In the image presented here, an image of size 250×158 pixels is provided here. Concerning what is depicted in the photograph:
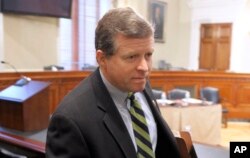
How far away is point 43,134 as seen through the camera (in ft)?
6.30

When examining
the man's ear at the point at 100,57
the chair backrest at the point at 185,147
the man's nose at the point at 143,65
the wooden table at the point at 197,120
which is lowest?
the wooden table at the point at 197,120

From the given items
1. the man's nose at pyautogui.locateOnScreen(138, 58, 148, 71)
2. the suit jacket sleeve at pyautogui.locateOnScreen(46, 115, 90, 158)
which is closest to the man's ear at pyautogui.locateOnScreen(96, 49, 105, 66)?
the man's nose at pyautogui.locateOnScreen(138, 58, 148, 71)

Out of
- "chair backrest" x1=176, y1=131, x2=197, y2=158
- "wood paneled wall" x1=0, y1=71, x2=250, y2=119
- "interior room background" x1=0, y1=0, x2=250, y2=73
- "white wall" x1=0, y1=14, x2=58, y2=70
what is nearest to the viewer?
"chair backrest" x1=176, y1=131, x2=197, y2=158

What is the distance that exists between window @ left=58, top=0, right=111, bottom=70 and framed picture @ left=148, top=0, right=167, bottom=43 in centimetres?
173

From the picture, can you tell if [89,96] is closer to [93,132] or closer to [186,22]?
[93,132]

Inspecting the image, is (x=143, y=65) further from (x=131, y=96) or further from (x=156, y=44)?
(x=156, y=44)

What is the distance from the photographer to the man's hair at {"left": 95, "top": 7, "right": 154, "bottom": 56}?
98 cm

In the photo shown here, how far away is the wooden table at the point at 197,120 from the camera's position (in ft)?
14.4

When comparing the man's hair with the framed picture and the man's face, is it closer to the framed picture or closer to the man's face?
the man's face

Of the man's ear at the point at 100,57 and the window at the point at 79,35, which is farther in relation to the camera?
the window at the point at 79,35

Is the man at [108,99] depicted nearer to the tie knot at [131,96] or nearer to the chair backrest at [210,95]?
the tie knot at [131,96]

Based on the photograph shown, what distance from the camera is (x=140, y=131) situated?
112cm

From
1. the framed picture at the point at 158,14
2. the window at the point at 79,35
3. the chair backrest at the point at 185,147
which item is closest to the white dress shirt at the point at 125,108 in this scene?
the chair backrest at the point at 185,147

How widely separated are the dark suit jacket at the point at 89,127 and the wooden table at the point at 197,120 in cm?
333
